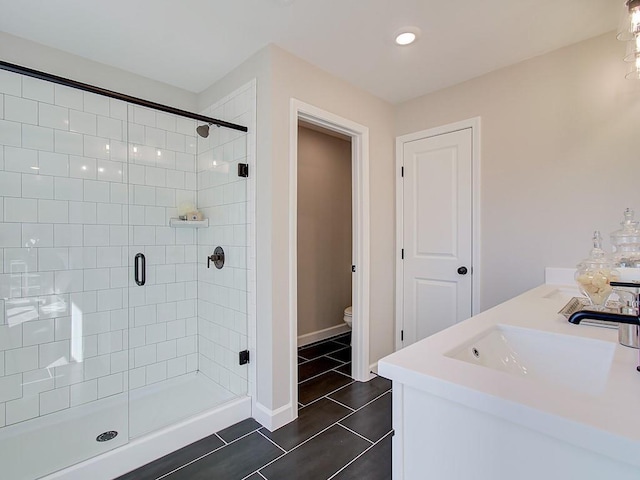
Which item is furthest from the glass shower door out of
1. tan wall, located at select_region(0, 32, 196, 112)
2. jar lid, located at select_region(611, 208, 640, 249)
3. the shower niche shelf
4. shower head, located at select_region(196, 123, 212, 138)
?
jar lid, located at select_region(611, 208, 640, 249)

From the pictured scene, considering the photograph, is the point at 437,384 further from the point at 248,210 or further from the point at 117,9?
the point at 117,9

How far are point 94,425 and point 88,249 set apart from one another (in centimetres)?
118

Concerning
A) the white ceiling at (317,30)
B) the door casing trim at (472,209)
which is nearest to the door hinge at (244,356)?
the door casing trim at (472,209)

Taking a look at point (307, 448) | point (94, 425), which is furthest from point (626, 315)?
point (94, 425)

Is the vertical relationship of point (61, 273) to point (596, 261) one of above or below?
below

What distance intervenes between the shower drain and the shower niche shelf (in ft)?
4.81

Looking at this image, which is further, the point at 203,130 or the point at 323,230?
the point at 323,230

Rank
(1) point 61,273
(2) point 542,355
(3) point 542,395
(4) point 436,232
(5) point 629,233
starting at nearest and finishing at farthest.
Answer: (3) point 542,395 < (2) point 542,355 < (5) point 629,233 < (1) point 61,273 < (4) point 436,232

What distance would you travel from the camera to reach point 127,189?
254 centimetres

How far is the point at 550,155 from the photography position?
87.9 inches

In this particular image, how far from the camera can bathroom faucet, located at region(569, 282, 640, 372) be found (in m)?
0.78

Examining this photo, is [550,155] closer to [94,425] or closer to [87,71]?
[87,71]

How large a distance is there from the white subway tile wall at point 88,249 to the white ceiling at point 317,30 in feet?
1.31

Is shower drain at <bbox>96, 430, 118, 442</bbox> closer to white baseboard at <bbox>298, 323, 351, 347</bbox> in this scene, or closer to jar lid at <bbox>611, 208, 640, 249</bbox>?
white baseboard at <bbox>298, 323, 351, 347</bbox>
